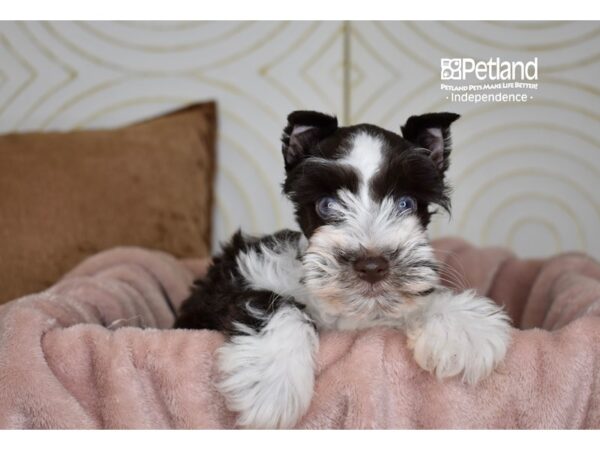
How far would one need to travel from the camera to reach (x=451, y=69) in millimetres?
1824

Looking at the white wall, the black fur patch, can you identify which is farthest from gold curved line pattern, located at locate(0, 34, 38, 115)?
the black fur patch

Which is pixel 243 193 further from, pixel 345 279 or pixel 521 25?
pixel 345 279

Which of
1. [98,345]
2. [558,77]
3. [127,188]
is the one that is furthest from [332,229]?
[127,188]

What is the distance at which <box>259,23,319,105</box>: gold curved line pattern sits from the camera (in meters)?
2.44

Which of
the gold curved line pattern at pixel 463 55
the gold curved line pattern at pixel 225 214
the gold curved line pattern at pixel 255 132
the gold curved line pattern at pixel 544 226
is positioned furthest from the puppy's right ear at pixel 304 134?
the gold curved line pattern at pixel 225 214

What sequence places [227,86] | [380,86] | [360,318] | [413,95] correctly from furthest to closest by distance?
[227,86]
[380,86]
[413,95]
[360,318]

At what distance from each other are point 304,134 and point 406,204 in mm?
308

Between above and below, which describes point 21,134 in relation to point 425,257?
above

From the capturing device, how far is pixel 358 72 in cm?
249

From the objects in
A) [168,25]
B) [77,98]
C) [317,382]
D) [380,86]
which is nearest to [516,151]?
[380,86]

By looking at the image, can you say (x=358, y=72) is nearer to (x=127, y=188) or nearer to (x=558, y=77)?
(x=558, y=77)

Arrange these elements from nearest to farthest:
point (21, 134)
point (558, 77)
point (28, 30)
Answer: point (558, 77) → point (28, 30) → point (21, 134)

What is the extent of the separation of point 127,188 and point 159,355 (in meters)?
1.38
